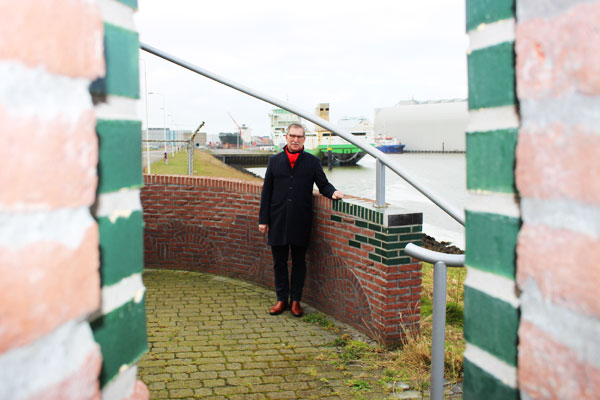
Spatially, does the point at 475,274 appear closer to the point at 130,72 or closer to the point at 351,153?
A: the point at 130,72

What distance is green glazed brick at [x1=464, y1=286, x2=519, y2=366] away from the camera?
1015mm

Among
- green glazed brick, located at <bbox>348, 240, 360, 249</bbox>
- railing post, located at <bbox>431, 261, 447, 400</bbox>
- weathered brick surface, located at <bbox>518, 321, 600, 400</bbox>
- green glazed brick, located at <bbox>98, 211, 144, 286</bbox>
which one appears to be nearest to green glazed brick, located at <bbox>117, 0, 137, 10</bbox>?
green glazed brick, located at <bbox>98, 211, 144, 286</bbox>

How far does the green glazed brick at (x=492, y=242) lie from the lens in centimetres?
100

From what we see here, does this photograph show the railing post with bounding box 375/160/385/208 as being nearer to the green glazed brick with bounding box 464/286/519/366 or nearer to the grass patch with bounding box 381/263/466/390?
the grass patch with bounding box 381/263/466/390

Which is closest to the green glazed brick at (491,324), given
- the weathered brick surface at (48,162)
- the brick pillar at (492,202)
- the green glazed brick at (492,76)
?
the brick pillar at (492,202)

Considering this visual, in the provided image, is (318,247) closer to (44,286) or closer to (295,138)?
(295,138)

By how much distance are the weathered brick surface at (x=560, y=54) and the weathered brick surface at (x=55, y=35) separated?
0.67 m

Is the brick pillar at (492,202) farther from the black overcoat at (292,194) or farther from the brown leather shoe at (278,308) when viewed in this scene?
the brown leather shoe at (278,308)

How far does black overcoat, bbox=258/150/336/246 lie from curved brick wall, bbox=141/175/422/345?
193mm

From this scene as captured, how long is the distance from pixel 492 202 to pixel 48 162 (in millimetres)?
740

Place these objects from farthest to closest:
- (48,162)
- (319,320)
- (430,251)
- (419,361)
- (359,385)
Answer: (319,320), (419,361), (359,385), (430,251), (48,162)

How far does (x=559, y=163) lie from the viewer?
869mm

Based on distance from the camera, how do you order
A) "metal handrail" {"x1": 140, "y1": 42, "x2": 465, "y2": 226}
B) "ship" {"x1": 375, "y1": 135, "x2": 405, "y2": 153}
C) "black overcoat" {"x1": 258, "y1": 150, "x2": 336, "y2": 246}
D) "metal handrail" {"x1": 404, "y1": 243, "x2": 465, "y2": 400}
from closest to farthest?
"metal handrail" {"x1": 404, "y1": 243, "x2": 465, "y2": 400}
"metal handrail" {"x1": 140, "y1": 42, "x2": 465, "y2": 226}
"black overcoat" {"x1": 258, "y1": 150, "x2": 336, "y2": 246}
"ship" {"x1": 375, "y1": 135, "x2": 405, "y2": 153}

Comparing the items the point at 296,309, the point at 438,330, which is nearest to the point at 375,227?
the point at 296,309
